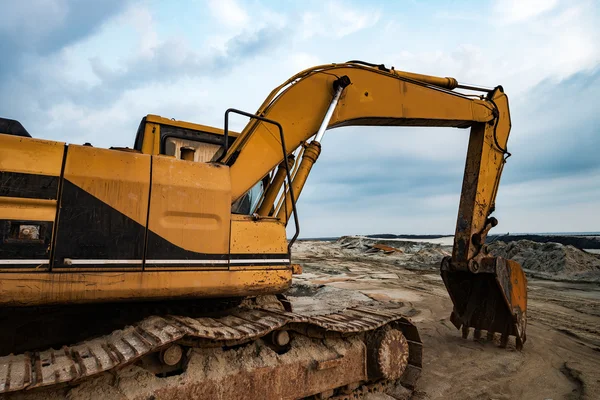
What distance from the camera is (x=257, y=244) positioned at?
10.7ft

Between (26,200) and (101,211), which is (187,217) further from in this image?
(26,200)

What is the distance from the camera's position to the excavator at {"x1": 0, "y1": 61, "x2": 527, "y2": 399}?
8.34 ft

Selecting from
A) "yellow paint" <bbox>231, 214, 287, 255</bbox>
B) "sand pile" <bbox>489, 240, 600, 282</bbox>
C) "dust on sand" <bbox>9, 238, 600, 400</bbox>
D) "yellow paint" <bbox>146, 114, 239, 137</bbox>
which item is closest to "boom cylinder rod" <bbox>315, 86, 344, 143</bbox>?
"yellow paint" <bbox>146, 114, 239, 137</bbox>

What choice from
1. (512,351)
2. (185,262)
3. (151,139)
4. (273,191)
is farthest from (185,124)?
(512,351)

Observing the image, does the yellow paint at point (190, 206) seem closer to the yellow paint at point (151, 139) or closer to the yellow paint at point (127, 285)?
the yellow paint at point (127, 285)

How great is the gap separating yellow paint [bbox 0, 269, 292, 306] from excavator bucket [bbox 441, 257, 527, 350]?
126 inches

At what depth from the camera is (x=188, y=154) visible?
3805 mm

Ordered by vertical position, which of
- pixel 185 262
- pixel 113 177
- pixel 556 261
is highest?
pixel 113 177

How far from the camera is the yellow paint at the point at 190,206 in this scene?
2.93 m

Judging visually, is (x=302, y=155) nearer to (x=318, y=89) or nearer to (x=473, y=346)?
(x=318, y=89)

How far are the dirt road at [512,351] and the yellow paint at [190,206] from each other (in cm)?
268

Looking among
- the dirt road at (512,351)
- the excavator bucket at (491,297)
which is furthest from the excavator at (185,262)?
the excavator bucket at (491,297)

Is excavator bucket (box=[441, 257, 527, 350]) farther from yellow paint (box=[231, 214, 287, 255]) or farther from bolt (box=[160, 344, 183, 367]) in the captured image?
bolt (box=[160, 344, 183, 367])

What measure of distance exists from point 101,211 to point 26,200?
0.44 meters
